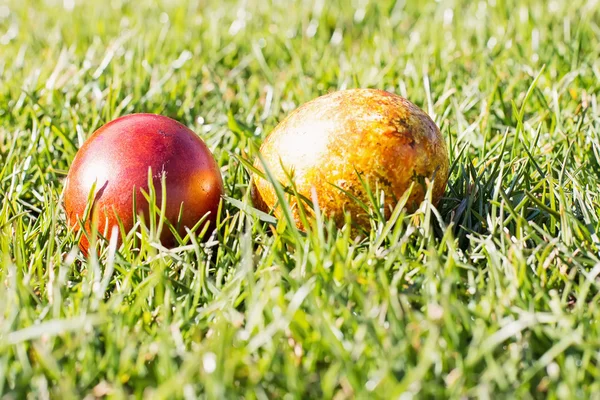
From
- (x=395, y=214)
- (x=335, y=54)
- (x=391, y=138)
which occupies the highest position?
(x=391, y=138)

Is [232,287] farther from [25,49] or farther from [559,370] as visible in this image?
[25,49]

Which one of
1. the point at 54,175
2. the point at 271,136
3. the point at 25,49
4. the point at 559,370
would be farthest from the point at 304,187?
the point at 25,49

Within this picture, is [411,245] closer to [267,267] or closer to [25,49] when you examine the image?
[267,267]

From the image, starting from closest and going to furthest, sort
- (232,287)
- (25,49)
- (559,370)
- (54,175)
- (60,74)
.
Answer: (559,370), (232,287), (54,175), (60,74), (25,49)

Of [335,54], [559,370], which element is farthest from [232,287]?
[335,54]

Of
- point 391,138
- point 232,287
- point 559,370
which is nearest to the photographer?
point 559,370

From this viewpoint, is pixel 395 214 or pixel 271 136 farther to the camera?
pixel 271 136

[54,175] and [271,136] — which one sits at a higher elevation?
[271,136]
